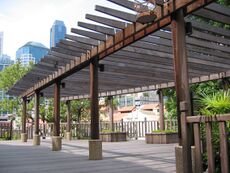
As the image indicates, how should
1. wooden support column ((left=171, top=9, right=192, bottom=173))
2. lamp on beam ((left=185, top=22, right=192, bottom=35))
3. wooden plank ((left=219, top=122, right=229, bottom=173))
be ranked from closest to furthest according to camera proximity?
wooden plank ((left=219, top=122, right=229, bottom=173)) → wooden support column ((left=171, top=9, right=192, bottom=173)) → lamp on beam ((left=185, top=22, right=192, bottom=35))

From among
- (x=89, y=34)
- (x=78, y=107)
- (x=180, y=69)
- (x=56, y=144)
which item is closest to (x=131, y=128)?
(x=56, y=144)

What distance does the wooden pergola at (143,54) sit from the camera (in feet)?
16.2

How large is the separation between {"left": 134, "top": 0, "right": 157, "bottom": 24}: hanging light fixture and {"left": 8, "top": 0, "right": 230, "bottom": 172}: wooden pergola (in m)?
0.31

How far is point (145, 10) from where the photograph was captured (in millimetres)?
5039

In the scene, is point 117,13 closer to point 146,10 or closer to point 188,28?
point 146,10

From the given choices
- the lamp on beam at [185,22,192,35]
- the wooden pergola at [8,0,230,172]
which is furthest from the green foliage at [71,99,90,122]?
the lamp on beam at [185,22,192,35]

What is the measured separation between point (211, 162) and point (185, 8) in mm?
2695

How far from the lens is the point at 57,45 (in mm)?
7730

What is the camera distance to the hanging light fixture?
191 inches

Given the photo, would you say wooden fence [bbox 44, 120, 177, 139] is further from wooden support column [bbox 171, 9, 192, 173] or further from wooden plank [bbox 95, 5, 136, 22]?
wooden support column [bbox 171, 9, 192, 173]

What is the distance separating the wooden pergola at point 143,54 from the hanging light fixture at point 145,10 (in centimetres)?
31

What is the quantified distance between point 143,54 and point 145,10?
10.6ft

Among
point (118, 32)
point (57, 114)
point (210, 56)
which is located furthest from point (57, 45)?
point (210, 56)

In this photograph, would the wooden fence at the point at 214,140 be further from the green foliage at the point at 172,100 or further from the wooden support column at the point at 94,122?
the green foliage at the point at 172,100
